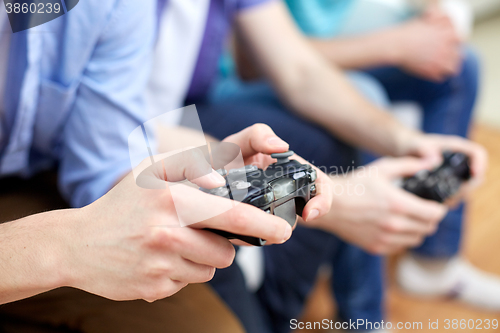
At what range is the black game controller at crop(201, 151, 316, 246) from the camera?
0.14m

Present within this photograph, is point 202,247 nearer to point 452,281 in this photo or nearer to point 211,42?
point 211,42

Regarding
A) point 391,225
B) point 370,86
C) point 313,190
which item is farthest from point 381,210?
point 370,86

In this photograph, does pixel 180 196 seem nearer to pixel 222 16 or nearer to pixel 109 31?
pixel 109 31

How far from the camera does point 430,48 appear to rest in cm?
57

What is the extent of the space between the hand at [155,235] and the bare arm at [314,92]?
269 millimetres

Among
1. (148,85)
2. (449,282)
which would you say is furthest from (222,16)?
(449,282)

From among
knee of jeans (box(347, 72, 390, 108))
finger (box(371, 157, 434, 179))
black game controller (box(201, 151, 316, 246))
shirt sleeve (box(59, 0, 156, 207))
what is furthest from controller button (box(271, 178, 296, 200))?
knee of jeans (box(347, 72, 390, 108))

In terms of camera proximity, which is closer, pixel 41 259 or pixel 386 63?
pixel 41 259

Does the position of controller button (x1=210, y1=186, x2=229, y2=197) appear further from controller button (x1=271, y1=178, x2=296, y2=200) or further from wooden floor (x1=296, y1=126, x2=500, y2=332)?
wooden floor (x1=296, y1=126, x2=500, y2=332)

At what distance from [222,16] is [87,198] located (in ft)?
0.85

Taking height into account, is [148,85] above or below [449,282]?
above

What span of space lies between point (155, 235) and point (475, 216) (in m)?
0.80

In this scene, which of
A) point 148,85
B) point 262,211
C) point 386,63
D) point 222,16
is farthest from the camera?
point 386,63

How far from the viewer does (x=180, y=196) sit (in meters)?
0.14
